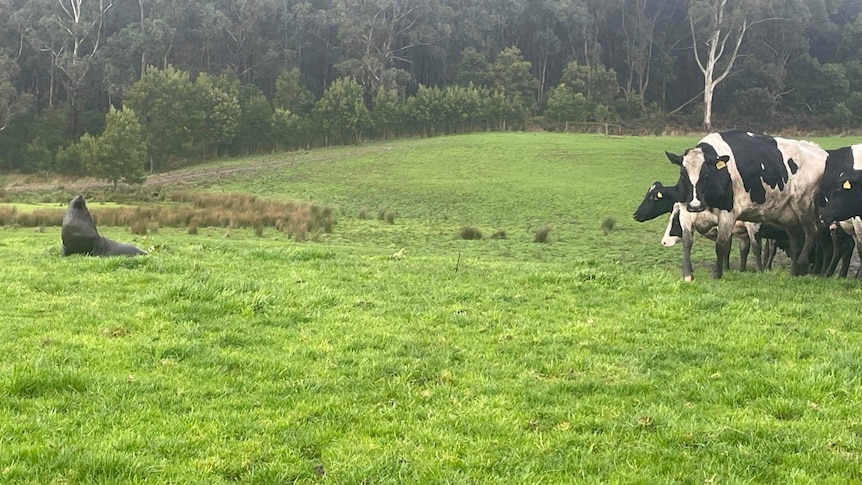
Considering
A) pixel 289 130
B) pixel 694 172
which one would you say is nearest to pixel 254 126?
pixel 289 130

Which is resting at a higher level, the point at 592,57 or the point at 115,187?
the point at 592,57

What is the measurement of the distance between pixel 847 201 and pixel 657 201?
4.06 meters

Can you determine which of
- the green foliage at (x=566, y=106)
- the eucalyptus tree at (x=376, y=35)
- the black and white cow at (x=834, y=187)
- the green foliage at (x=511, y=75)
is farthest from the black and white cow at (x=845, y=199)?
the green foliage at (x=511, y=75)

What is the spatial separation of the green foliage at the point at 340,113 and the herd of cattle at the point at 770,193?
5046cm

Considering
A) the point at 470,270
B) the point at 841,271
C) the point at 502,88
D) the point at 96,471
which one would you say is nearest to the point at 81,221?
the point at 470,270

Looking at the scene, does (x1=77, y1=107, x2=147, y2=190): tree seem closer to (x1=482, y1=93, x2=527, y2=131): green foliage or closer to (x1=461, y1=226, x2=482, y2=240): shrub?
(x1=461, y1=226, x2=482, y2=240): shrub

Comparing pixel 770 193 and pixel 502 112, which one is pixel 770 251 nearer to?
pixel 770 193

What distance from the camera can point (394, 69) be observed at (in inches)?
2721

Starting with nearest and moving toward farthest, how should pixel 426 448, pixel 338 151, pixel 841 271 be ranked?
1. pixel 426 448
2. pixel 841 271
3. pixel 338 151

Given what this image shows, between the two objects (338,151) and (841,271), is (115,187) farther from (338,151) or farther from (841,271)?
(841,271)

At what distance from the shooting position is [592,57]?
259 ft

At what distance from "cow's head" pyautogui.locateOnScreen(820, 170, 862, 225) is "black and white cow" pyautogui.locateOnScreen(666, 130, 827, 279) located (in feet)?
3.99

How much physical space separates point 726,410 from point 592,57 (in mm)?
79121

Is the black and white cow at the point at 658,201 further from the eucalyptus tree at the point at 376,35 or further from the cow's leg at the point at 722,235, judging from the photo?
the eucalyptus tree at the point at 376,35
